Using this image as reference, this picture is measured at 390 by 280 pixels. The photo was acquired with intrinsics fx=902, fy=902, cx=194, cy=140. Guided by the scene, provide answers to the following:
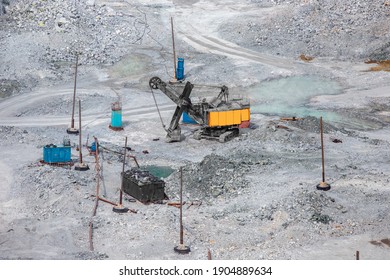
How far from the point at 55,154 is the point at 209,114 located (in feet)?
30.1

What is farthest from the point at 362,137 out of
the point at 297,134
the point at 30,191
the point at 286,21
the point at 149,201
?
the point at 286,21

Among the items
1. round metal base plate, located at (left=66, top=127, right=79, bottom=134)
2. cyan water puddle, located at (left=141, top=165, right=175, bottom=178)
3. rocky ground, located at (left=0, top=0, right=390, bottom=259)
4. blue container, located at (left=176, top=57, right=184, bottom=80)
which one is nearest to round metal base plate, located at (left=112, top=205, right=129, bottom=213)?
rocky ground, located at (left=0, top=0, right=390, bottom=259)

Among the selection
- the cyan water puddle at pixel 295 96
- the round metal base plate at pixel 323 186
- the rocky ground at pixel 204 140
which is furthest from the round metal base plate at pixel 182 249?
the cyan water puddle at pixel 295 96

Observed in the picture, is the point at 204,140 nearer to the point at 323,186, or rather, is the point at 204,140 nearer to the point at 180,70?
the point at 323,186

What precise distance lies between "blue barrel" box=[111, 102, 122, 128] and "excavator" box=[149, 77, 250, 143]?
8.51 ft

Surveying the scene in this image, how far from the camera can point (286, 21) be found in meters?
68.1

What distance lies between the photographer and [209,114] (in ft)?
151

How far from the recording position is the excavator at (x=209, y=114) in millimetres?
46312

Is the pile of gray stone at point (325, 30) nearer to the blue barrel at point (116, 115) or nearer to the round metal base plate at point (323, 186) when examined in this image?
the blue barrel at point (116, 115)

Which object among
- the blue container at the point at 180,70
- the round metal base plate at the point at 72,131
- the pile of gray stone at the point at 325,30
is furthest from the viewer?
the pile of gray stone at the point at 325,30

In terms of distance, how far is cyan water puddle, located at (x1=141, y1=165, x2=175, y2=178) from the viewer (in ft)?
138

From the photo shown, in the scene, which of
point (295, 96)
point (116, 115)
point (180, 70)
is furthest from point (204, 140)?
point (180, 70)

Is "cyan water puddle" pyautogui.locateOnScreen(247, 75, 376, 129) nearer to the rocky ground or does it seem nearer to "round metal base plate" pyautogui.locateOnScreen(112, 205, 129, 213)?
the rocky ground

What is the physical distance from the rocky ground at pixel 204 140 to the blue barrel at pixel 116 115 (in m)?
0.67
